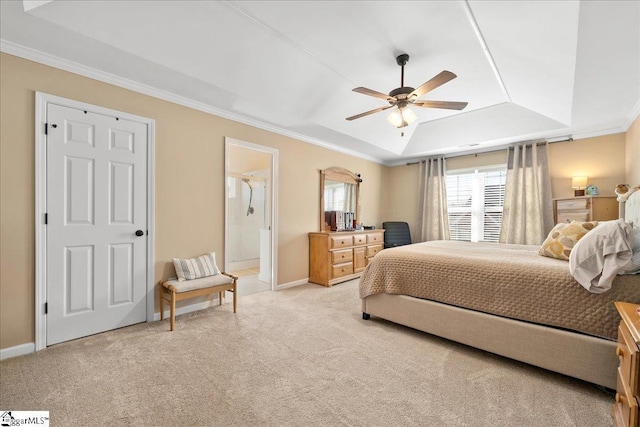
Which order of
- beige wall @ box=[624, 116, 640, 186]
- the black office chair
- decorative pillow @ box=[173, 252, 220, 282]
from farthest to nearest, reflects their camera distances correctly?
the black office chair
beige wall @ box=[624, 116, 640, 186]
decorative pillow @ box=[173, 252, 220, 282]

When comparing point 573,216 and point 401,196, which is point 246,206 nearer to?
point 401,196

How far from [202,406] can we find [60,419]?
754mm

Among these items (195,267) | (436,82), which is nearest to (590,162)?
(436,82)

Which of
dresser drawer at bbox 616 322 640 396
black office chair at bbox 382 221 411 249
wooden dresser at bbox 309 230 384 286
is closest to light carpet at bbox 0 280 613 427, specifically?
dresser drawer at bbox 616 322 640 396

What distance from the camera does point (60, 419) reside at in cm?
153

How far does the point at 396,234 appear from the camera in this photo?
5926mm

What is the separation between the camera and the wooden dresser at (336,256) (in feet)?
14.6

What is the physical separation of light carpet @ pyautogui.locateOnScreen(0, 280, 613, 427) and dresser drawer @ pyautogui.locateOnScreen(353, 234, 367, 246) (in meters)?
2.29

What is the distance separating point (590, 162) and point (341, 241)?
4.07 m

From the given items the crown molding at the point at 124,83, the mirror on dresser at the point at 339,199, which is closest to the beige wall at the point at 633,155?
the mirror on dresser at the point at 339,199

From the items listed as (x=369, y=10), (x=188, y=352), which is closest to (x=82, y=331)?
(x=188, y=352)

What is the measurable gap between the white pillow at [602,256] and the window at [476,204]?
3.61 meters

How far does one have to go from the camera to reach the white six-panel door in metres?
2.40

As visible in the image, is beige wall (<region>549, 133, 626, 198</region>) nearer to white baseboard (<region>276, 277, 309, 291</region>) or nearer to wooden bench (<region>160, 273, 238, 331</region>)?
white baseboard (<region>276, 277, 309, 291</region>)
